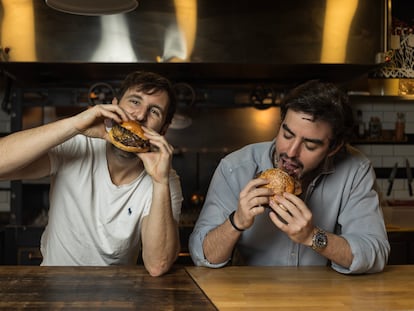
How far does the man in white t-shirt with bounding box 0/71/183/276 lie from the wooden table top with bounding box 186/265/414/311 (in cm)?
33

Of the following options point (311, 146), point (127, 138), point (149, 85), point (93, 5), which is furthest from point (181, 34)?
point (311, 146)

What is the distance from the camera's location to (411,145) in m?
4.73

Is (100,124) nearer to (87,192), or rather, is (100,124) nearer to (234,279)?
(87,192)

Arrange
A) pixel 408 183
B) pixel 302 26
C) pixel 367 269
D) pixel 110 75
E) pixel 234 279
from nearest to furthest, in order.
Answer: pixel 234 279 < pixel 367 269 < pixel 302 26 < pixel 110 75 < pixel 408 183

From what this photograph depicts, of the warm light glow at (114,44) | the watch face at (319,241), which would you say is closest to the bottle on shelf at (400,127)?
the warm light glow at (114,44)

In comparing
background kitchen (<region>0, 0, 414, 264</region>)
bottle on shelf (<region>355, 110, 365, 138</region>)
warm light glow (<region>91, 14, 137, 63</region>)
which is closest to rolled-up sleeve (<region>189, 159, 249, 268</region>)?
background kitchen (<region>0, 0, 414, 264</region>)

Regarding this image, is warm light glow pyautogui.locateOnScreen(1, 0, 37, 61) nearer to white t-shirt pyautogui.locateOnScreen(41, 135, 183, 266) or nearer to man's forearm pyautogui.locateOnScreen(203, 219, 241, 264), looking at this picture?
white t-shirt pyautogui.locateOnScreen(41, 135, 183, 266)

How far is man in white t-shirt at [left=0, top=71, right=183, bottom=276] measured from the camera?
204cm

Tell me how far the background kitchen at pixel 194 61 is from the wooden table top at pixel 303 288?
199 cm

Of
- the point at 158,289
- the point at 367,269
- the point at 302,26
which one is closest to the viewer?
the point at 158,289

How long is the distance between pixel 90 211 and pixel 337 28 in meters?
2.56

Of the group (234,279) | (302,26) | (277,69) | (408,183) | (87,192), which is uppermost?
(302,26)

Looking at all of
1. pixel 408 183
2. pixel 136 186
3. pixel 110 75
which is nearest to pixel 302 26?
pixel 110 75

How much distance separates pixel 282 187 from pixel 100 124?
0.79 meters
